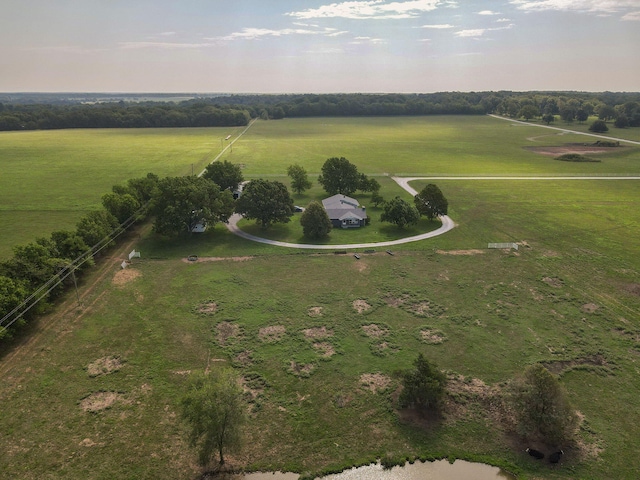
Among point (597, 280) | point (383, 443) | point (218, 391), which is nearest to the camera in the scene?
point (218, 391)

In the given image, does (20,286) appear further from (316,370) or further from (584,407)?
(584,407)

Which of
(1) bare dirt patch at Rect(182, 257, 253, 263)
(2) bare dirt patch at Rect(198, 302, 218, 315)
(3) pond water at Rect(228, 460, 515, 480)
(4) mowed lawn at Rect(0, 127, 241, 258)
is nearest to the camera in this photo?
(3) pond water at Rect(228, 460, 515, 480)

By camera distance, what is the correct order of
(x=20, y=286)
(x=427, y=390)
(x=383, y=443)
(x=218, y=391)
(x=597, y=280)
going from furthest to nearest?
(x=597, y=280) < (x=20, y=286) < (x=427, y=390) < (x=383, y=443) < (x=218, y=391)

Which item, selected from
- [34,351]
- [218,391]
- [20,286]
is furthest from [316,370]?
[20,286]

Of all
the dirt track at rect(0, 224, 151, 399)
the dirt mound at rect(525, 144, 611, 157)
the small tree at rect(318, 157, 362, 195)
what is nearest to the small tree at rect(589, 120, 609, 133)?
the dirt mound at rect(525, 144, 611, 157)

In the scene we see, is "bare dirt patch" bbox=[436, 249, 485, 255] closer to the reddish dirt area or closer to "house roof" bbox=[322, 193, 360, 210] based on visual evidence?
"house roof" bbox=[322, 193, 360, 210]

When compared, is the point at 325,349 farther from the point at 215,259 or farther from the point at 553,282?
the point at 553,282
